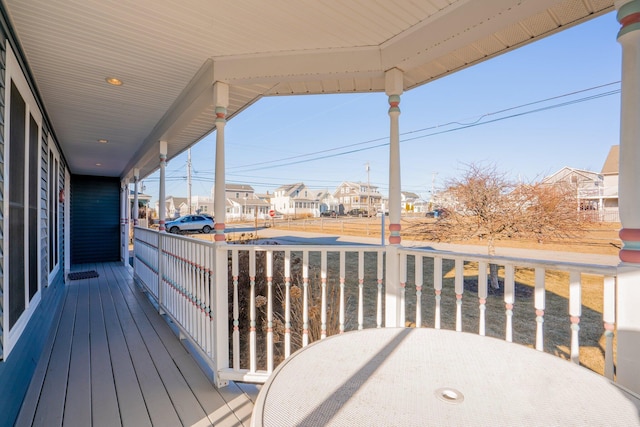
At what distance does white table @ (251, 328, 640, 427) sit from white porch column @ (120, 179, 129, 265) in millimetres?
8252

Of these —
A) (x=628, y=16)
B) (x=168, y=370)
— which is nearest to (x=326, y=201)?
(x=168, y=370)

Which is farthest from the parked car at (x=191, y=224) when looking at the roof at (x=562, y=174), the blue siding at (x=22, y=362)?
the roof at (x=562, y=174)

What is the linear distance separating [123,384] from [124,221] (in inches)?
276

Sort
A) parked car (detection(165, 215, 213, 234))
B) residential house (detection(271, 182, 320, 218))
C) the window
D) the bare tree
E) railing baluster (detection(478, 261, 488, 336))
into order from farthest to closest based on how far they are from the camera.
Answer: residential house (detection(271, 182, 320, 218)) < parked car (detection(165, 215, 213, 234)) < the bare tree < the window < railing baluster (detection(478, 261, 488, 336))

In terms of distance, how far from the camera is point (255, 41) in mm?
2248

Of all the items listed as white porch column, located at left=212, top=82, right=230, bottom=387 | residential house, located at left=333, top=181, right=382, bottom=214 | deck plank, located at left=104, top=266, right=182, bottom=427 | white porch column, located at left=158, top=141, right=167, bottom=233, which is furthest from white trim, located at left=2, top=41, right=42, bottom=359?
residential house, located at left=333, top=181, right=382, bottom=214

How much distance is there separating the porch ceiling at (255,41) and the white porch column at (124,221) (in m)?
5.39

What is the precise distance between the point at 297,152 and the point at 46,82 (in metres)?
25.6

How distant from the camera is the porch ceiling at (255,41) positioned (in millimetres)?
1841

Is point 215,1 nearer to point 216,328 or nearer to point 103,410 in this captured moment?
point 216,328

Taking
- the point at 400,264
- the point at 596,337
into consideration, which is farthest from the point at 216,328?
the point at 596,337

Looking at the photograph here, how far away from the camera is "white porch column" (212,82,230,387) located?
2.32 metres

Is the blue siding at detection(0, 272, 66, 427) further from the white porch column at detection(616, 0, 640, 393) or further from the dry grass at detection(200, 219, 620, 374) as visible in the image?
the white porch column at detection(616, 0, 640, 393)

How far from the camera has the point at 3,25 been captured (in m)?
1.91
